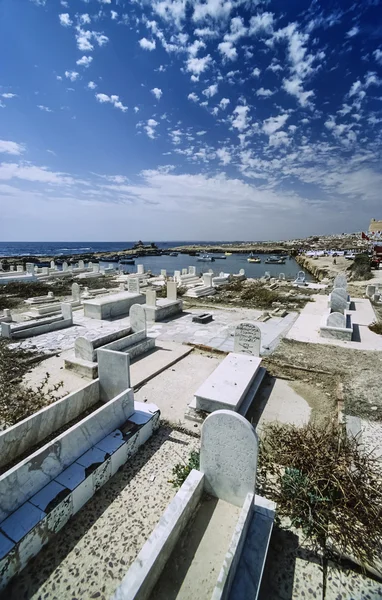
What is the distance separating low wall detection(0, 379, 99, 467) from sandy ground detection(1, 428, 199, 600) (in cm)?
154

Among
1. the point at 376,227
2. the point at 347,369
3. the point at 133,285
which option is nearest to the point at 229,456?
the point at 347,369

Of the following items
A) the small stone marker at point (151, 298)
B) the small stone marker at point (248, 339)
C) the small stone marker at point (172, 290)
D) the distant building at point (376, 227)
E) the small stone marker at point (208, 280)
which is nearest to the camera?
the small stone marker at point (248, 339)

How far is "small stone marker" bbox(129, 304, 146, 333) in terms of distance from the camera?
9.79 metres

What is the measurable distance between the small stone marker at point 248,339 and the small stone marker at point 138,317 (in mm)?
3433

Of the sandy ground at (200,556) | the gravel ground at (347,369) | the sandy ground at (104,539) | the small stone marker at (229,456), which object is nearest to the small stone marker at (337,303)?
the gravel ground at (347,369)

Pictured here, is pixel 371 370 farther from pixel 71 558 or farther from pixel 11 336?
pixel 11 336

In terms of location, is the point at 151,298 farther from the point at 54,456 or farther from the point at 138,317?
the point at 54,456

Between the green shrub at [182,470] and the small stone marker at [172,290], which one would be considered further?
the small stone marker at [172,290]

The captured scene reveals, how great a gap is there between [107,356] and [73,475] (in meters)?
2.38

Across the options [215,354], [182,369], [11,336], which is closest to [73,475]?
[182,369]

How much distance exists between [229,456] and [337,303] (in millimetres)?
11700

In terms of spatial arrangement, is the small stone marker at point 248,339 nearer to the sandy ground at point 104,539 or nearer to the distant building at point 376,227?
the sandy ground at point 104,539

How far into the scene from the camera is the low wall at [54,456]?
130 inches

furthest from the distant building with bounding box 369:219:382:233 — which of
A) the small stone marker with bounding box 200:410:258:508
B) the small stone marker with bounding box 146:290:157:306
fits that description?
the small stone marker with bounding box 200:410:258:508
